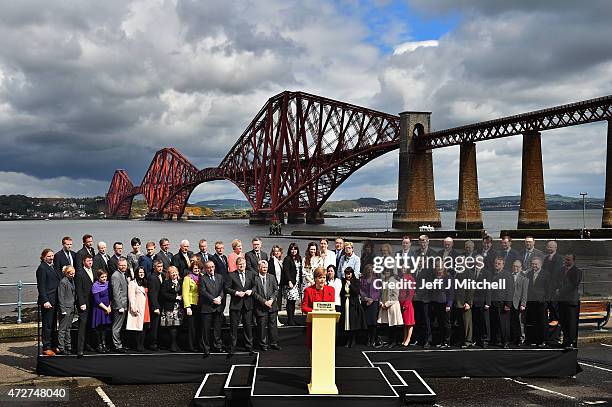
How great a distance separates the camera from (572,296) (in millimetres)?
10680

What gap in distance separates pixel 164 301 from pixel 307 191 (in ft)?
313

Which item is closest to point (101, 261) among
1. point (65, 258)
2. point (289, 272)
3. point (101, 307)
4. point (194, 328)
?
point (65, 258)

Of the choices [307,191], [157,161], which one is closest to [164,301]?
[307,191]

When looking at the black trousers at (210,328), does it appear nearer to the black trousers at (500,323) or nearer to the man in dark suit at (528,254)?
the black trousers at (500,323)

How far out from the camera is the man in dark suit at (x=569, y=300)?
10633 millimetres

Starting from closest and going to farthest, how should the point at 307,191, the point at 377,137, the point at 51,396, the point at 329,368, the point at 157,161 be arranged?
the point at 329,368
the point at 51,396
the point at 377,137
the point at 307,191
the point at 157,161

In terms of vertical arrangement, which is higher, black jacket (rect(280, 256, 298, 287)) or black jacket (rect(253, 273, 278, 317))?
black jacket (rect(280, 256, 298, 287))

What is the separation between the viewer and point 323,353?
322 inches

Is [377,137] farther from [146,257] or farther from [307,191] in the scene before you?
[146,257]

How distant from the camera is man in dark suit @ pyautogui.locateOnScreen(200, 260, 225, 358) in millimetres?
10289

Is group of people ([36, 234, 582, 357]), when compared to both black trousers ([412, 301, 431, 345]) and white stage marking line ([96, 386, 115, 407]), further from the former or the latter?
white stage marking line ([96, 386, 115, 407])

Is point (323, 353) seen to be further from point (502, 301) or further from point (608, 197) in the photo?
point (608, 197)

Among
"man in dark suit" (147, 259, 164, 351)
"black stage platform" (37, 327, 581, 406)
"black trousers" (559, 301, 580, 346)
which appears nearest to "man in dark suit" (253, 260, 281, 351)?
"black stage platform" (37, 327, 581, 406)

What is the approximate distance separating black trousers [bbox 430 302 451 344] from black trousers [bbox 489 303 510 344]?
2.66 ft
